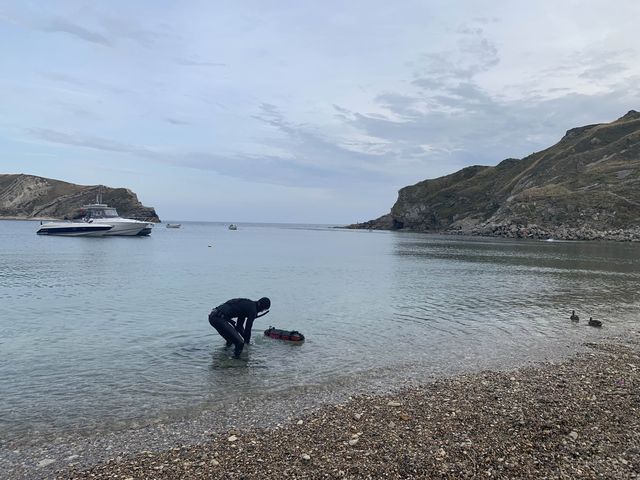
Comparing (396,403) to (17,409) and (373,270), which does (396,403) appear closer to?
(17,409)

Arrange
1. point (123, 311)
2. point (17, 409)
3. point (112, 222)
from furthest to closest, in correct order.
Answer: point (112, 222)
point (123, 311)
point (17, 409)

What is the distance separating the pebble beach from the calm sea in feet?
7.88

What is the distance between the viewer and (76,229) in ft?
406

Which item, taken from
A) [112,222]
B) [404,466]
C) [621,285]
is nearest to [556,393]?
[404,466]

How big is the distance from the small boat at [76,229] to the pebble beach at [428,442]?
404 ft

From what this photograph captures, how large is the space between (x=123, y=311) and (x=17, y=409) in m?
16.4

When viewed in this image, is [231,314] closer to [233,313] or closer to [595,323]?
[233,313]

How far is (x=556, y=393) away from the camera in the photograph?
13.3 m

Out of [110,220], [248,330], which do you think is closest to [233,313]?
[248,330]

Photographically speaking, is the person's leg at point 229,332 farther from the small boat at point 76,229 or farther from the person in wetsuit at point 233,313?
the small boat at point 76,229

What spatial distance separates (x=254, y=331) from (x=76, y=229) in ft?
391

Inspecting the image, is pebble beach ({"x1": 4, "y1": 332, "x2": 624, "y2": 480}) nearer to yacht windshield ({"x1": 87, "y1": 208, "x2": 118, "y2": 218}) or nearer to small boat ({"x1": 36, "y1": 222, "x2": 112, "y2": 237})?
small boat ({"x1": 36, "y1": 222, "x2": 112, "y2": 237})

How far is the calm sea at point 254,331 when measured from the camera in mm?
13703

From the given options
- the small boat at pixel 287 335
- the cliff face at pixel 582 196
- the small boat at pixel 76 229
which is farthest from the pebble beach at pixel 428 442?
the cliff face at pixel 582 196
